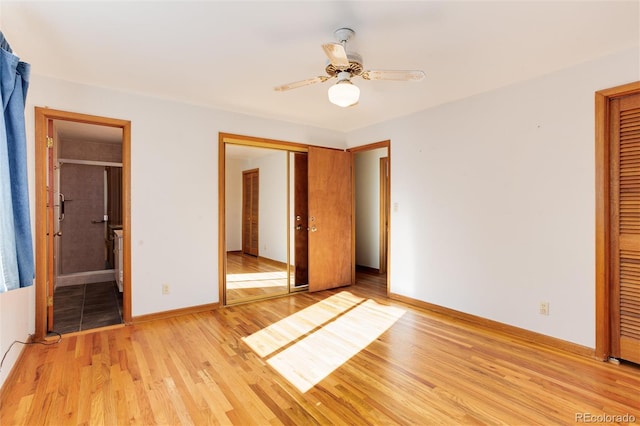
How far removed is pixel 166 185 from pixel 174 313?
1407mm

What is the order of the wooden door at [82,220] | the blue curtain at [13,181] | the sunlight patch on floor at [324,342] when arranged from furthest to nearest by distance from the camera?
1. the wooden door at [82,220]
2. the sunlight patch on floor at [324,342]
3. the blue curtain at [13,181]

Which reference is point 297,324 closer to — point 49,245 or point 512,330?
point 512,330

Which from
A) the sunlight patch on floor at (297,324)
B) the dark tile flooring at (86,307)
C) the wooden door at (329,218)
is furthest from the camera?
the wooden door at (329,218)

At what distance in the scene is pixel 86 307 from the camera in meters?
3.86

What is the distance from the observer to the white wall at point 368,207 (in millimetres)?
6074

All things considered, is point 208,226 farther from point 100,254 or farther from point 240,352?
point 100,254

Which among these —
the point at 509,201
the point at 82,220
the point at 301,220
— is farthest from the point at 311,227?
the point at 82,220

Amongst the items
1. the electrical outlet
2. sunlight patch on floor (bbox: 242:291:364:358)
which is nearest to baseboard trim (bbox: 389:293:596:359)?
the electrical outlet

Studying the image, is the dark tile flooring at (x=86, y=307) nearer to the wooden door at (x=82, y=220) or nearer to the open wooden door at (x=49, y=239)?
the open wooden door at (x=49, y=239)

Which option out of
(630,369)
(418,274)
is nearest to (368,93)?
(418,274)

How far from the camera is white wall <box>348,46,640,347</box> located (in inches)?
104

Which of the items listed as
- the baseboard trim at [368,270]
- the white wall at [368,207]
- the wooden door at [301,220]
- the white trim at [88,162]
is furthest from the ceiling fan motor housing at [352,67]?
the white trim at [88,162]

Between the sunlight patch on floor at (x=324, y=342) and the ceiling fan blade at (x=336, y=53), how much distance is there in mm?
2142

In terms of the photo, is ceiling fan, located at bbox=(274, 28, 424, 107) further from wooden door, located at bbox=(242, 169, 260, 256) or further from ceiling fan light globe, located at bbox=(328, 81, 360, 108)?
wooden door, located at bbox=(242, 169, 260, 256)
